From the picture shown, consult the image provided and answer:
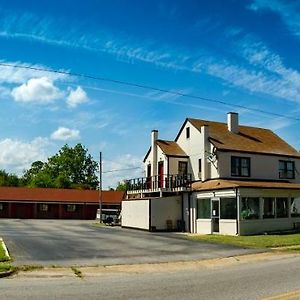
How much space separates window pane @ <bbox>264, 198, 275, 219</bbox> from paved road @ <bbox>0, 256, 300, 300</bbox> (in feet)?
61.0

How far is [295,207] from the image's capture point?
36.1m

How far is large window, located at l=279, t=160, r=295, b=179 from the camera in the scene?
139 ft

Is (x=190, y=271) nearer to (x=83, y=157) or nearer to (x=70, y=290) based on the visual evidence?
(x=70, y=290)

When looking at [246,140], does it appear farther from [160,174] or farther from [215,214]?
[215,214]

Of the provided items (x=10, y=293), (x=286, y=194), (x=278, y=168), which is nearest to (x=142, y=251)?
(x=10, y=293)

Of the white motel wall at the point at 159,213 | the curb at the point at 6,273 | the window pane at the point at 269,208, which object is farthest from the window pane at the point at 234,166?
the curb at the point at 6,273

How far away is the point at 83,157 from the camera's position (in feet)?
372

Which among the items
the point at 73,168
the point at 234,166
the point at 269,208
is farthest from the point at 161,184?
the point at 73,168

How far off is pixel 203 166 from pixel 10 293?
3047 centimetres

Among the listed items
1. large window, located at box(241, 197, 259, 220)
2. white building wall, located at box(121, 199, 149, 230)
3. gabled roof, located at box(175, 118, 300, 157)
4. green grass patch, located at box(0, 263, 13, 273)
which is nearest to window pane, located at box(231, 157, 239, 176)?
gabled roof, located at box(175, 118, 300, 157)

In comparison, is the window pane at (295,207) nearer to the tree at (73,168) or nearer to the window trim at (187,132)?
the window trim at (187,132)

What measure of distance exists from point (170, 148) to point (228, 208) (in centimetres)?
1204

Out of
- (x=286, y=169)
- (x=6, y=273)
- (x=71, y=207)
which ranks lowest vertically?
(x=6, y=273)

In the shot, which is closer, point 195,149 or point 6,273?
point 6,273
